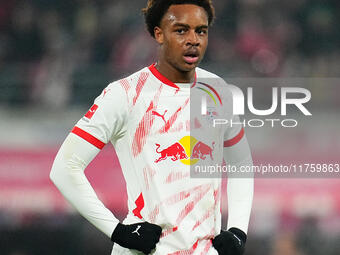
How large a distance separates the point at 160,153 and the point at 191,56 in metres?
0.46

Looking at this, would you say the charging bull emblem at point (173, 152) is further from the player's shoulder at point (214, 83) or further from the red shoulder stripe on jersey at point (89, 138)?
the player's shoulder at point (214, 83)

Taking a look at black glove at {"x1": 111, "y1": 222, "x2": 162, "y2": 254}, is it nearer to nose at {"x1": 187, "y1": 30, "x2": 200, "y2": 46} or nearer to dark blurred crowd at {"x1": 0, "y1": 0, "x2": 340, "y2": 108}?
nose at {"x1": 187, "y1": 30, "x2": 200, "y2": 46}

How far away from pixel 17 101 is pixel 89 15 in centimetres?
219

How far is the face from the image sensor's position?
3.67 m

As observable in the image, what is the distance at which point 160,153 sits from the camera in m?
3.66

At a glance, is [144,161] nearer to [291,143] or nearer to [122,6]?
[291,143]

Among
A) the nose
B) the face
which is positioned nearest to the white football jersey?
the face

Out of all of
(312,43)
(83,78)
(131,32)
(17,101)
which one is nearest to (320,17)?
(312,43)

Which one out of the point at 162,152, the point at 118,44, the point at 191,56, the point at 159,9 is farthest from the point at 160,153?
the point at 118,44

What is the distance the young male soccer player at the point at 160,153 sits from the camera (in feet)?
11.9

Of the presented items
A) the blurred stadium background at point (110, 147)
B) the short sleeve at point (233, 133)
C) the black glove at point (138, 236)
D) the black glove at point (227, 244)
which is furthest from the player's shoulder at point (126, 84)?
the blurred stadium background at point (110, 147)

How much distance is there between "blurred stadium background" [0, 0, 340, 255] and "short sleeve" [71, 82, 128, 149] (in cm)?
344

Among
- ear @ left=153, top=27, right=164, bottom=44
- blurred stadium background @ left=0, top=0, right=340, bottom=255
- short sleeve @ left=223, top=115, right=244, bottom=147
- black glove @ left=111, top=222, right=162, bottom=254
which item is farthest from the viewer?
blurred stadium background @ left=0, top=0, right=340, bottom=255

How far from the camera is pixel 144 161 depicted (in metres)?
3.66
